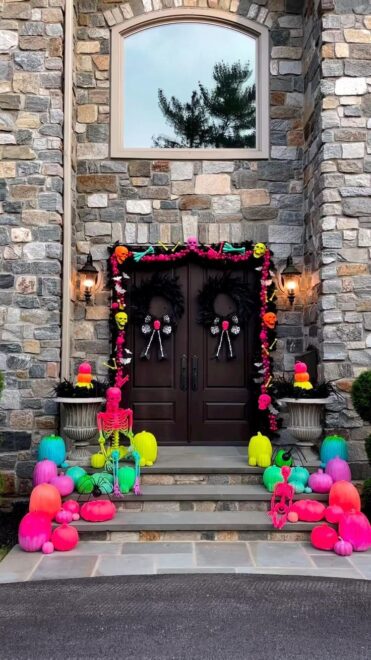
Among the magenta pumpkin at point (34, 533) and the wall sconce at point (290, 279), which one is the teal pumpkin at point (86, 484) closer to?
the magenta pumpkin at point (34, 533)

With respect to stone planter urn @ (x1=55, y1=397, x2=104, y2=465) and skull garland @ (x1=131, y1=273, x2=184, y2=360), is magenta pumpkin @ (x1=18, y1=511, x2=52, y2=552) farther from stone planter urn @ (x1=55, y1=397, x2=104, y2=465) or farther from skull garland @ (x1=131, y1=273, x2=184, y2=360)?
skull garland @ (x1=131, y1=273, x2=184, y2=360)

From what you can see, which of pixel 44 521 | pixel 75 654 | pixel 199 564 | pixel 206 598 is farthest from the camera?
pixel 44 521

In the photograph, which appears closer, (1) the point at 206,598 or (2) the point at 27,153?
(1) the point at 206,598

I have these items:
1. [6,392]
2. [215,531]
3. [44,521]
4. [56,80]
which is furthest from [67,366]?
[56,80]

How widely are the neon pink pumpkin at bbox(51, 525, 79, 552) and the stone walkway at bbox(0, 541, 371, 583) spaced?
5 centimetres

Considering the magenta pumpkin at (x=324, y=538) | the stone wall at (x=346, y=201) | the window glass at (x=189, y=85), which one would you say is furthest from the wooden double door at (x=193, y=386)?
the magenta pumpkin at (x=324, y=538)

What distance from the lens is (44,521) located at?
4.37 meters

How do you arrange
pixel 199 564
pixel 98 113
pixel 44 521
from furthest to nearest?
pixel 98 113 → pixel 44 521 → pixel 199 564

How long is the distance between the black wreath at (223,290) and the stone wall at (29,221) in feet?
5.21

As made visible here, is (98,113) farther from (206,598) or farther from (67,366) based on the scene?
(206,598)

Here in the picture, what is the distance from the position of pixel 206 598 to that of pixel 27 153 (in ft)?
14.6

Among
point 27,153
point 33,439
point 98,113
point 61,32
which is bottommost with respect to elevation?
point 33,439

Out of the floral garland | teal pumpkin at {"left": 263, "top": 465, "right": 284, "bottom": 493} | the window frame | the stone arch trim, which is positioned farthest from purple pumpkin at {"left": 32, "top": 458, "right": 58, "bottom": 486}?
the stone arch trim

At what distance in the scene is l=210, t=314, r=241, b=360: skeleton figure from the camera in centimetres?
654
